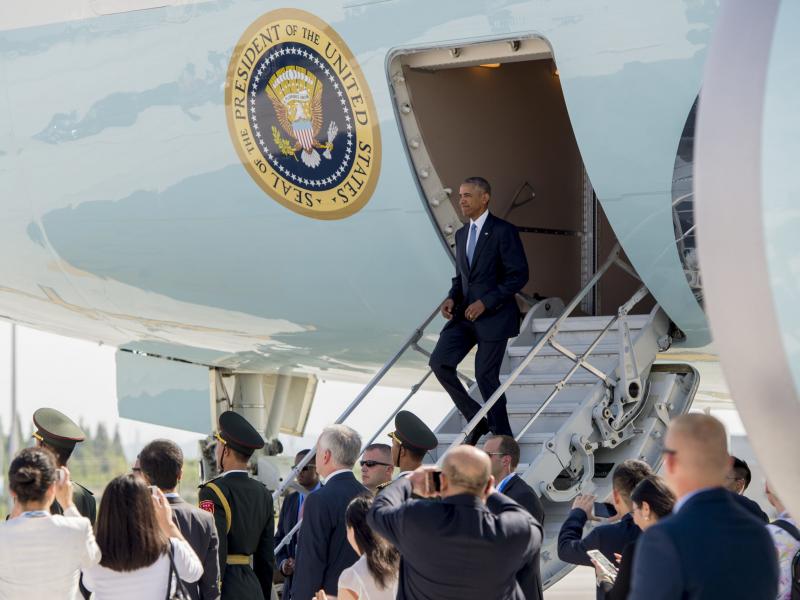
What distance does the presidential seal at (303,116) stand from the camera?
8359mm

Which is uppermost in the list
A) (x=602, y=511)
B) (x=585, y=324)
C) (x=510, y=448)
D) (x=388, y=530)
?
(x=388, y=530)

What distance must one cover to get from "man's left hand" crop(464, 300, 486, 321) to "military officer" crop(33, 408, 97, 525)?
7.75 feet

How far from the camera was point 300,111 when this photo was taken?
8.51 m

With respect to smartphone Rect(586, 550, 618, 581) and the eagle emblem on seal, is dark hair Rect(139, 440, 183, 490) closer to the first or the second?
smartphone Rect(586, 550, 618, 581)

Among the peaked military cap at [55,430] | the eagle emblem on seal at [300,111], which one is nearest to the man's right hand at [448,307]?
the eagle emblem on seal at [300,111]

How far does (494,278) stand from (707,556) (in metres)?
4.64

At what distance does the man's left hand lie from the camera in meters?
7.85

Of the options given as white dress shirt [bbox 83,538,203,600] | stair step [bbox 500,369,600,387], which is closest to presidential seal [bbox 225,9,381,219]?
stair step [bbox 500,369,600,387]

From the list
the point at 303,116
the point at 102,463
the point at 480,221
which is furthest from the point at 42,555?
the point at 102,463

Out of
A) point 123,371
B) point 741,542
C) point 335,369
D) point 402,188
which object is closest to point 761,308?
point 741,542

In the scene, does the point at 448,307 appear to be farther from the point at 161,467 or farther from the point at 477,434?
the point at 161,467

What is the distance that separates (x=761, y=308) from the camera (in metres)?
3.65

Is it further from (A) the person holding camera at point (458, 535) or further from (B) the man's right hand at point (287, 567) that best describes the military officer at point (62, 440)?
(A) the person holding camera at point (458, 535)

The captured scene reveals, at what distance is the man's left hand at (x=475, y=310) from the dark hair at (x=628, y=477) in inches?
88.9
